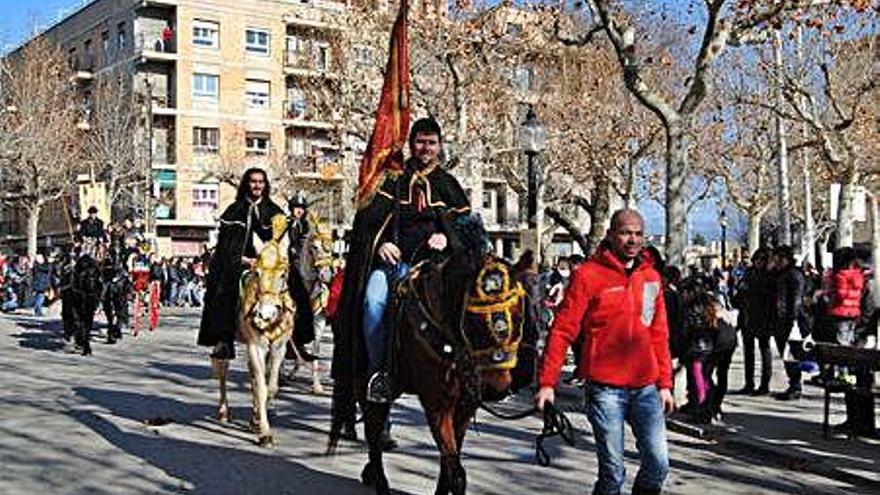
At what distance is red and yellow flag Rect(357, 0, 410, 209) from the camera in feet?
29.8

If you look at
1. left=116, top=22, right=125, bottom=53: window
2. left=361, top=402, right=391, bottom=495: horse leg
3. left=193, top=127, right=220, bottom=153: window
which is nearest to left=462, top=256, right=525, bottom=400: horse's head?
left=361, top=402, right=391, bottom=495: horse leg

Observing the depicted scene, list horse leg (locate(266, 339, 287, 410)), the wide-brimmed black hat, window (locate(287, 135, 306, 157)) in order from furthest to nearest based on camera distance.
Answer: window (locate(287, 135, 306, 157)) → the wide-brimmed black hat → horse leg (locate(266, 339, 287, 410))

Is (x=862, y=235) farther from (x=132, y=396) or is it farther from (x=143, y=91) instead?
(x=132, y=396)

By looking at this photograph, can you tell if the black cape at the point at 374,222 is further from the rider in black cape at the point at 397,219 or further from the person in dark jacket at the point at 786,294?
the person in dark jacket at the point at 786,294

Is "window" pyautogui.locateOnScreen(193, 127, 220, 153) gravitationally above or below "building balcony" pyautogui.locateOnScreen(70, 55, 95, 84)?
below

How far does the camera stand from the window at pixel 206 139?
206ft

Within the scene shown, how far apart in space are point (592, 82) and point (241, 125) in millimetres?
31625

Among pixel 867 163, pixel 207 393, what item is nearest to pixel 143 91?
pixel 867 163

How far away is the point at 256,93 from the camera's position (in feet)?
212

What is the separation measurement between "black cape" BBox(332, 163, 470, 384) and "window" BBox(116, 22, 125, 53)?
58.9 m

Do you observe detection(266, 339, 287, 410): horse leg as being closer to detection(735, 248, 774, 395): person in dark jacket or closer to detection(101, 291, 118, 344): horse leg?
detection(735, 248, 774, 395): person in dark jacket

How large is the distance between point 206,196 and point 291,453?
178 feet

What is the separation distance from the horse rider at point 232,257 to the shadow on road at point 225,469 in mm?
1141

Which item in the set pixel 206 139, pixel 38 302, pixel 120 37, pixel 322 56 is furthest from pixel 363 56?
pixel 120 37
